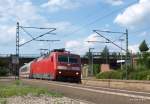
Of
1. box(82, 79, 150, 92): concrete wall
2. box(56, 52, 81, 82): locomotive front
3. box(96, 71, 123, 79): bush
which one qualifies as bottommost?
box(82, 79, 150, 92): concrete wall

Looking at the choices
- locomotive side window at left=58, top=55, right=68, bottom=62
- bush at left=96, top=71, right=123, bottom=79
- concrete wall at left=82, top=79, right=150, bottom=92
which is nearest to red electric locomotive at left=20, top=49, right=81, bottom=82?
locomotive side window at left=58, top=55, right=68, bottom=62

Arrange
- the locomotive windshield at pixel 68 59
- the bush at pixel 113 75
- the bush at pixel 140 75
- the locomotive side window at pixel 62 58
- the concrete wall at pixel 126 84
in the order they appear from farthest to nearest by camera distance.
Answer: the bush at pixel 113 75, the bush at pixel 140 75, the locomotive windshield at pixel 68 59, the locomotive side window at pixel 62 58, the concrete wall at pixel 126 84

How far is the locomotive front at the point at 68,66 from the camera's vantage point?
45.5 m

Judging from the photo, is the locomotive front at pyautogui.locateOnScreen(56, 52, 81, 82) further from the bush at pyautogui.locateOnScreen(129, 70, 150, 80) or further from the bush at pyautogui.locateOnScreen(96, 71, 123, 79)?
the bush at pyautogui.locateOnScreen(96, 71, 123, 79)

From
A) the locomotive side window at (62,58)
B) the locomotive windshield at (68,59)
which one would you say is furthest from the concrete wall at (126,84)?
the locomotive side window at (62,58)

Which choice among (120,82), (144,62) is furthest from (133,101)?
(144,62)

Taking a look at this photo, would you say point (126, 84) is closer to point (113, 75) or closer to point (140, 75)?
point (140, 75)

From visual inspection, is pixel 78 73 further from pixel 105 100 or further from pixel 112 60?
pixel 112 60

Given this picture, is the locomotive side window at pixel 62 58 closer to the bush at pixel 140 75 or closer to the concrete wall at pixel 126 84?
the concrete wall at pixel 126 84

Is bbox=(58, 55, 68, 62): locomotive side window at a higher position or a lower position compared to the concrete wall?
higher

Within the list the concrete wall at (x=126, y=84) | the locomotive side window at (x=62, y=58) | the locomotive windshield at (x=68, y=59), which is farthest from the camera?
the locomotive windshield at (x=68, y=59)

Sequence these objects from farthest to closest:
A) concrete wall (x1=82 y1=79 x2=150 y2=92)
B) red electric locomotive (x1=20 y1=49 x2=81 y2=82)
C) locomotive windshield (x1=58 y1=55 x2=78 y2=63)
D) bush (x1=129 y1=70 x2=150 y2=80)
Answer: bush (x1=129 y1=70 x2=150 y2=80) < locomotive windshield (x1=58 y1=55 x2=78 y2=63) < red electric locomotive (x1=20 y1=49 x2=81 y2=82) < concrete wall (x1=82 y1=79 x2=150 y2=92)

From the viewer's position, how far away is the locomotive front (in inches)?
1791

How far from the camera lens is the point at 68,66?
149 ft
